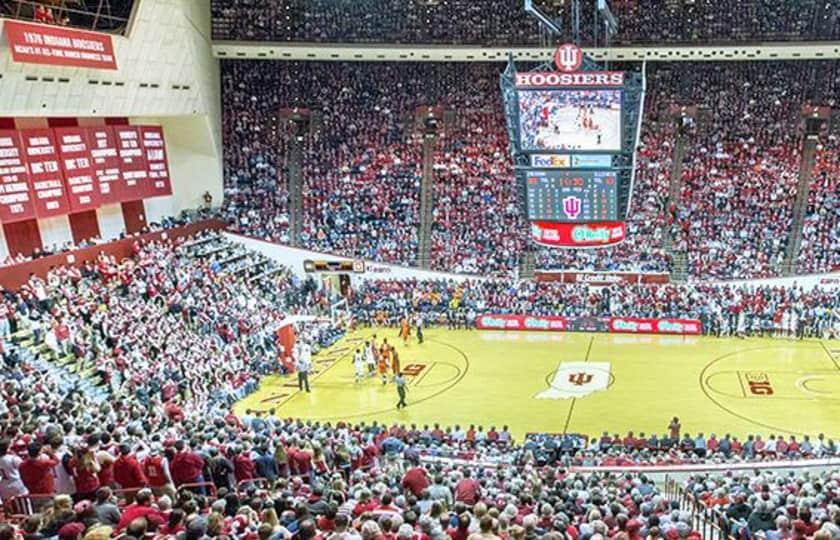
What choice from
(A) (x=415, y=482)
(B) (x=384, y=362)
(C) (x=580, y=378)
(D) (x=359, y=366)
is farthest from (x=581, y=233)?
(A) (x=415, y=482)

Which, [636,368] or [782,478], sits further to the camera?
[636,368]

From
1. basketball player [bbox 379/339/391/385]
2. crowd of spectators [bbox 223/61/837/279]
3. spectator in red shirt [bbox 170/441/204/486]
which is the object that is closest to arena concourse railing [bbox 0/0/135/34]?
crowd of spectators [bbox 223/61/837/279]

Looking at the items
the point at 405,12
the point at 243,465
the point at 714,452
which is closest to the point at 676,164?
the point at 405,12

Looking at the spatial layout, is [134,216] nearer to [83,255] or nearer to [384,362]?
[83,255]

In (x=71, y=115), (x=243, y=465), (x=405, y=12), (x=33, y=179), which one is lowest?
(x=243, y=465)

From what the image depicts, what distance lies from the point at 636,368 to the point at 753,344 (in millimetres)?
5609

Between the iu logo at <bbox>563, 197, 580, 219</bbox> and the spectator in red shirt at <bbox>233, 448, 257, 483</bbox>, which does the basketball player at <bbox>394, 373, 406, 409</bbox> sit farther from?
the spectator in red shirt at <bbox>233, 448, 257, 483</bbox>

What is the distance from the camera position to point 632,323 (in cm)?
3212

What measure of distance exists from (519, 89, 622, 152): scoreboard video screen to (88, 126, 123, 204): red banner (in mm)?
17205

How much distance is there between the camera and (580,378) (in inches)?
1031

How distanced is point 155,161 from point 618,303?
21.2 m

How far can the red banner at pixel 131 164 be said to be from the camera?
3384cm

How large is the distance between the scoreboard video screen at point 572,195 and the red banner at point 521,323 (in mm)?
7527

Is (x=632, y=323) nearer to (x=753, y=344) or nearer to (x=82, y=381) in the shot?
(x=753, y=344)
